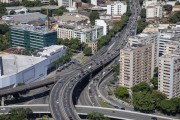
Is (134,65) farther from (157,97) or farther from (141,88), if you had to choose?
(157,97)

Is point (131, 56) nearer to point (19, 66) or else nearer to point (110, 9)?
point (19, 66)

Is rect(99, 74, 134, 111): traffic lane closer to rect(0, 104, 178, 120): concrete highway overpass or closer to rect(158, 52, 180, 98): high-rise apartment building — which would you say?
rect(0, 104, 178, 120): concrete highway overpass

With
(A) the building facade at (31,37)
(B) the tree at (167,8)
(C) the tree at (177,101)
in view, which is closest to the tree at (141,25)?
(B) the tree at (167,8)

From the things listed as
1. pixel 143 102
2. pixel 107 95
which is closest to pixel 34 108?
pixel 107 95

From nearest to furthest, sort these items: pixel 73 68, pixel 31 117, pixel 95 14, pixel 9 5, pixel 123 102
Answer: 1. pixel 31 117
2. pixel 123 102
3. pixel 73 68
4. pixel 95 14
5. pixel 9 5

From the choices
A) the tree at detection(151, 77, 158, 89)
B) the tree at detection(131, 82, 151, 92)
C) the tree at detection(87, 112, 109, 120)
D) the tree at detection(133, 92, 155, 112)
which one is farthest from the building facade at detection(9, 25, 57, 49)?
the tree at detection(87, 112, 109, 120)

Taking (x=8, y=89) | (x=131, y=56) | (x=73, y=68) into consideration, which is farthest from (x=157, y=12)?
(x=8, y=89)
